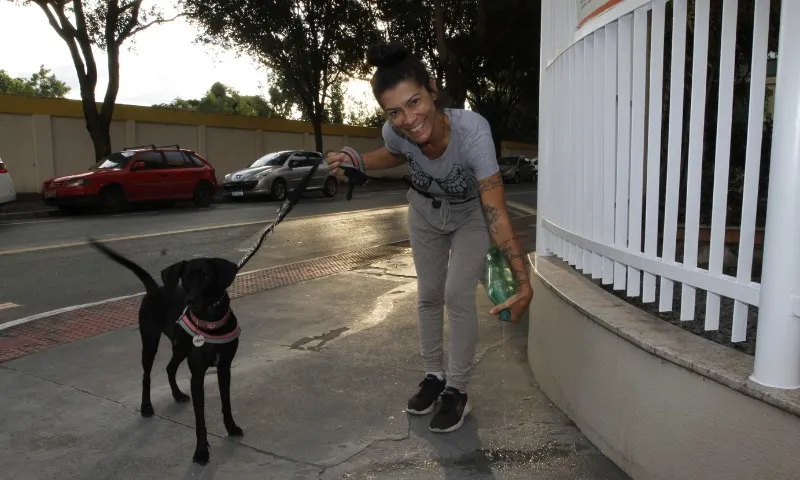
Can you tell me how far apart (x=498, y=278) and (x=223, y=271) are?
1281 mm

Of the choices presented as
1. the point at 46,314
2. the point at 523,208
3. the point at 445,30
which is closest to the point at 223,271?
the point at 46,314

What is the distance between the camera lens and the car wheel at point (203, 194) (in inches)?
646

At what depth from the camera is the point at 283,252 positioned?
29.5ft

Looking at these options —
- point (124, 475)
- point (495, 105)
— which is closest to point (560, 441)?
point (124, 475)

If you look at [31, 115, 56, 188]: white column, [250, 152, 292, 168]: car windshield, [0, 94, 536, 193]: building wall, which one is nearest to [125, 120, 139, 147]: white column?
[0, 94, 536, 193]: building wall

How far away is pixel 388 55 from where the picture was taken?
8.97 feet

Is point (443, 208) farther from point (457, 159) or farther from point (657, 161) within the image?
point (657, 161)

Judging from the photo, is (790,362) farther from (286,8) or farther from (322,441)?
(286,8)

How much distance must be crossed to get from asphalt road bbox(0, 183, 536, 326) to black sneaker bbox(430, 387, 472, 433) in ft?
8.66

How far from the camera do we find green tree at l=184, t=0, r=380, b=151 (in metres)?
23.8

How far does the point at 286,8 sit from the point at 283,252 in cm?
1822

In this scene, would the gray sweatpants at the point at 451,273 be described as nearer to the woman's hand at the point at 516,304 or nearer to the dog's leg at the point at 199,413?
the woman's hand at the point at 516,304

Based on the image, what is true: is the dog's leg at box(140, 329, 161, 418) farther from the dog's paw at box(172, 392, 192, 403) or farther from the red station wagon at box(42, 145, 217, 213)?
the red station wagon at box(42, 145, 217, 213)

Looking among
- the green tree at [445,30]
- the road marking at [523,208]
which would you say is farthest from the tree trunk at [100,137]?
the road marking at [523,208]
